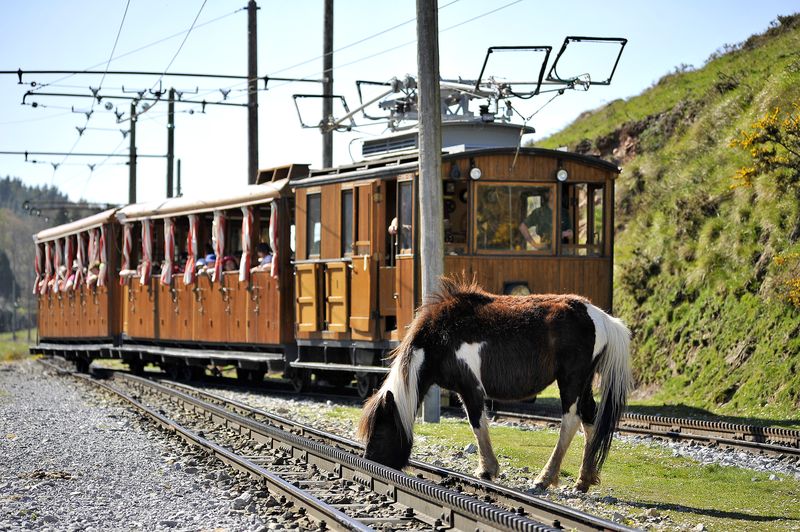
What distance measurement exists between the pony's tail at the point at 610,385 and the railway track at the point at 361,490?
43.4 inches

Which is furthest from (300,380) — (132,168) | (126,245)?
(132,168)

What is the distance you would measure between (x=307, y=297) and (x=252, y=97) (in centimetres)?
1168

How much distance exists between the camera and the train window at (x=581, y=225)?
17.0 meters

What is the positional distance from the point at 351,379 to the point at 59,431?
775cm

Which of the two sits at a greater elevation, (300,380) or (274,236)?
(274,236)

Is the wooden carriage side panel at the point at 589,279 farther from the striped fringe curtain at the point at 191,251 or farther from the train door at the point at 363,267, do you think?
the striped fringe curtain at the point at 191,251

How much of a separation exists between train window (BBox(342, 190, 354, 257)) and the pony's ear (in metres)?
8.39

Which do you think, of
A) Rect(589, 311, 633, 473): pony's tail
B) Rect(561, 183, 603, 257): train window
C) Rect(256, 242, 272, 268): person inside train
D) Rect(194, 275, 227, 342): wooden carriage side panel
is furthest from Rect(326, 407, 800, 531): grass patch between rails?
Rect(194, 275, 227, 342): wooden carriage side panel

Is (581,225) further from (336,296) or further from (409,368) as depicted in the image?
(409,368)

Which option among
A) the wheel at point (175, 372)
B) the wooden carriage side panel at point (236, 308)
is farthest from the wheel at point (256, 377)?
the wooden carriage side panel at point (236, 308)

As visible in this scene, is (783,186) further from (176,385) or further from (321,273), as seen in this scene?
(176,385)

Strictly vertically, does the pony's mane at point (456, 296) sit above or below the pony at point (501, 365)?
above

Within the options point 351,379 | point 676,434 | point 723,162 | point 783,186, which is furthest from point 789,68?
point 676,434

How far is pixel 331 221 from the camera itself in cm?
1888
